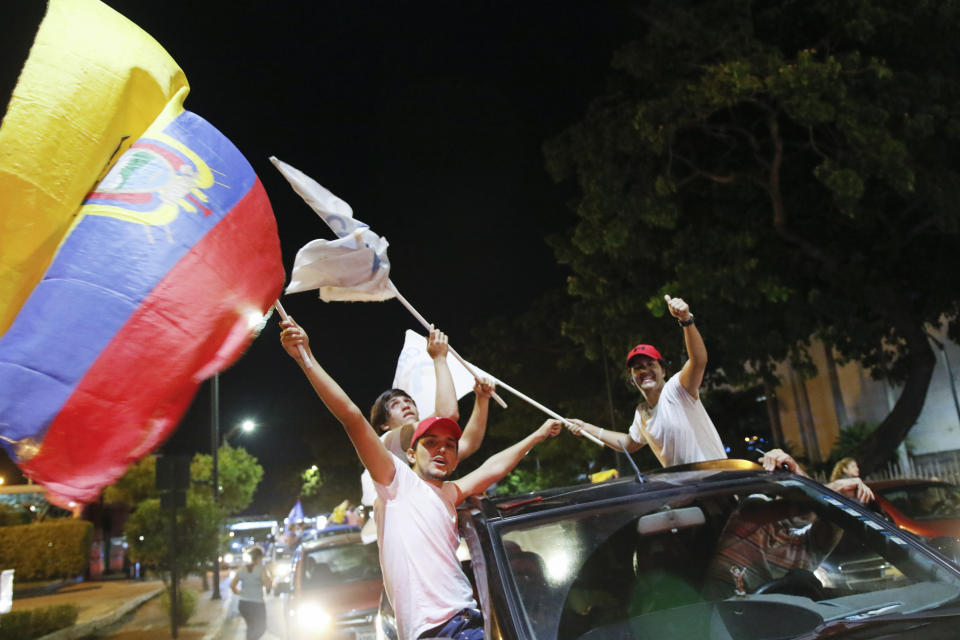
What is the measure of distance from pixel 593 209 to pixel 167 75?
470 inches

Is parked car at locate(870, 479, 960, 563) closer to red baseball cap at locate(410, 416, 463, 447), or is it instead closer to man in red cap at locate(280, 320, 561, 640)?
red baseball cap at locate(410, 416, 463, 447)

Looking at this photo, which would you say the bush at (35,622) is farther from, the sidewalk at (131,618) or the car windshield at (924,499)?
the car windshield at (924,499)

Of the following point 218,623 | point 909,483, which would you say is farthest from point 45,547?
point 909,483

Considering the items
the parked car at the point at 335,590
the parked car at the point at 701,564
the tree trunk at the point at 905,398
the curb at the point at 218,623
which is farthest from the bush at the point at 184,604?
the parked car at the point at 701,564

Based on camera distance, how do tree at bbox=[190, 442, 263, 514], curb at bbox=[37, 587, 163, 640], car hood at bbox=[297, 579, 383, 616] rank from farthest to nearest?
tree at bbox=[190, 442, 263, 514], curb at bbox=[37, 587, 163, 640], car hood at bbox=[297, 579, 383, 616]

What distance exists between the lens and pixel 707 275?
14.9 m

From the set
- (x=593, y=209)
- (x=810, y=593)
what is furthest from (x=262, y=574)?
(x=810, y=593)

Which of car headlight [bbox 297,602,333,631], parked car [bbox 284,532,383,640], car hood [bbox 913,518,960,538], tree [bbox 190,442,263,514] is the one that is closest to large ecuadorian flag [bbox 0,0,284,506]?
parked car [bbox 284,532,383,640]

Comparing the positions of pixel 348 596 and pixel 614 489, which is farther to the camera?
pixel 348 596

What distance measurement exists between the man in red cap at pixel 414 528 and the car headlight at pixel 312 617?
220 inches

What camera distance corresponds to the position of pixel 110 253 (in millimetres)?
3877

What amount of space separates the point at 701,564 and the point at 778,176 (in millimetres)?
12611

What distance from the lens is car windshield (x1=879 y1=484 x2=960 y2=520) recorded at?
9.99 m

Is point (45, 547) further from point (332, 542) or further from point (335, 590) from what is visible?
point (335, 590)
